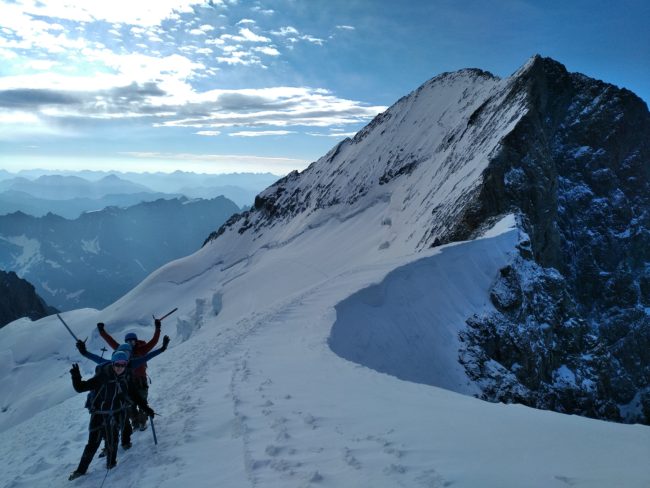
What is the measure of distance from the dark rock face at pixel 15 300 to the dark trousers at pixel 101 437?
123693 mm

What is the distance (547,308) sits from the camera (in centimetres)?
2616

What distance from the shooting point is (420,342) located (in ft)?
59.5

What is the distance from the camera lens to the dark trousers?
744 centimetres

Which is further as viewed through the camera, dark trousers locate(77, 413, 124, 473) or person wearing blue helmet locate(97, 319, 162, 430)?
person wearing blue helmet locate(97, 319, 162, 430)

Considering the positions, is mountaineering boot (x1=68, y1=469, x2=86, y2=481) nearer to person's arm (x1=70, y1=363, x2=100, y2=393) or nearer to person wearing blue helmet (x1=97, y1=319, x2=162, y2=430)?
person's arm (x1=70, y1=363, x2=100, y2=393)

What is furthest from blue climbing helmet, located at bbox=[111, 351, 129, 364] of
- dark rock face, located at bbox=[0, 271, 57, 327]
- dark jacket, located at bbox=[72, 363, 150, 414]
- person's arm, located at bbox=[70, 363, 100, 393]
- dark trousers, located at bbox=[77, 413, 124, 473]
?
dark rock face, located at bbox=[0, 271, 57, 327]

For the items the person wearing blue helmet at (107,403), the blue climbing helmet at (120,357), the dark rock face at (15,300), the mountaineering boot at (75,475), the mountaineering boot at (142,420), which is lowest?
the dark rock face at (15,300)

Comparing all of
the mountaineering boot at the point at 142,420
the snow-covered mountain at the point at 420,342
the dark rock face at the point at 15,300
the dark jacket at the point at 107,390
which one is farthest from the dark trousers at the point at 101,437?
the dark rock face at the point at 15,300

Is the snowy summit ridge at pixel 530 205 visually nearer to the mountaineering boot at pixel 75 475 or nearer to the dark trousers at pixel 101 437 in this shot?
the dark trousers at pixel 101 437

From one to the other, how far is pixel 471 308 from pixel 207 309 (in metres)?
34.7

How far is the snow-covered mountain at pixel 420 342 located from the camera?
6.40 m

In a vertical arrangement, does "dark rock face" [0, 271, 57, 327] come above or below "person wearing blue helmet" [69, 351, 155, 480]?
below

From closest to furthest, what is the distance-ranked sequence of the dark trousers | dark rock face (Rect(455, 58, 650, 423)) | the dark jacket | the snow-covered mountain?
the snow-covered mountain, the dark trousers, the dark jacket, dark rock face (Rect(455, 58, 650, 423))

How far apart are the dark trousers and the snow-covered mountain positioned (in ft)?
0.80
